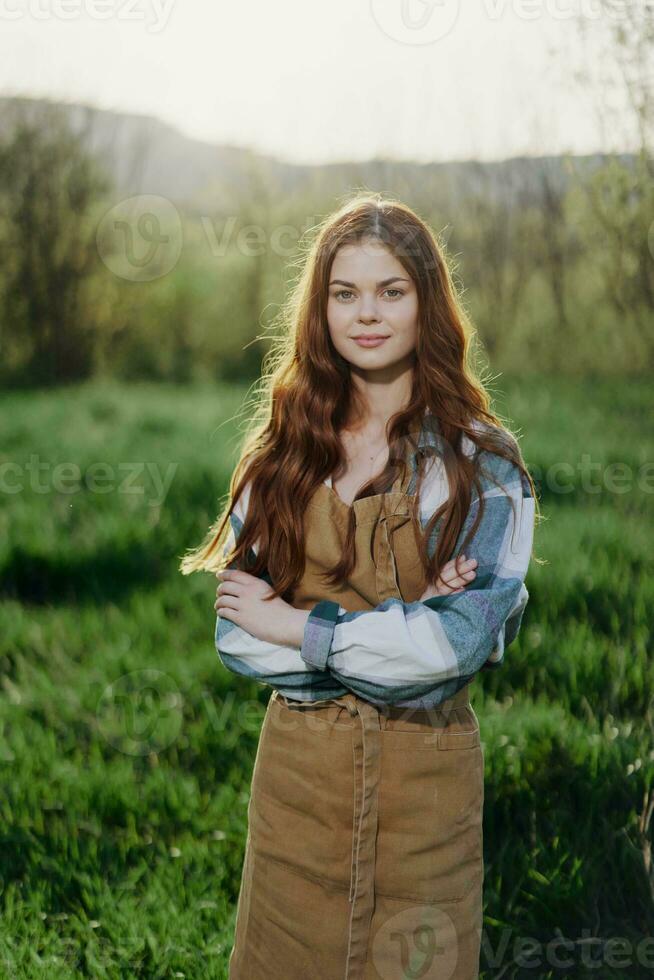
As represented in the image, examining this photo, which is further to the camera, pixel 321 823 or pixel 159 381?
pixel 159 381

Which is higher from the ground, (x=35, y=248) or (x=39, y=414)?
(x=35, y=248)

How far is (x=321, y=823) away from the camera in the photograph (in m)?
1.76

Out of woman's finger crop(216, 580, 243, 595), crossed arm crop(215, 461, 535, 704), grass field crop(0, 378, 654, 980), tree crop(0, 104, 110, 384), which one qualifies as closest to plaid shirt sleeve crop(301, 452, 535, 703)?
crossed arm crop(215, 461, 535, 704)

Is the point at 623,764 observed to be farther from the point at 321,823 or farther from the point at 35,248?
the point at 35,248

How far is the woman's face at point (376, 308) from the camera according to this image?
1860mm

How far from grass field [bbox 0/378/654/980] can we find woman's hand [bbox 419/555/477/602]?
3.47ft

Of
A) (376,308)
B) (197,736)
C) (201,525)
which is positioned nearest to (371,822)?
(376,308)

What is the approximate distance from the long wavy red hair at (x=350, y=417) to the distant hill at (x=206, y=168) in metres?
5.35

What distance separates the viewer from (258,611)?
1806 mm

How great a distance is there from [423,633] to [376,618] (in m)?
0.08

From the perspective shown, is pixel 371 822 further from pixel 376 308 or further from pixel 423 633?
pixel 376 308

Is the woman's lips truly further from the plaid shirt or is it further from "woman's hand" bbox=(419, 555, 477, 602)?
"woman's hand" bbox=(419, 555, 477, 602)

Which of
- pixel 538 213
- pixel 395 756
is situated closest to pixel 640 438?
pixel 538 213

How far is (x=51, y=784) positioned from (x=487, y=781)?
1339 millimetres
